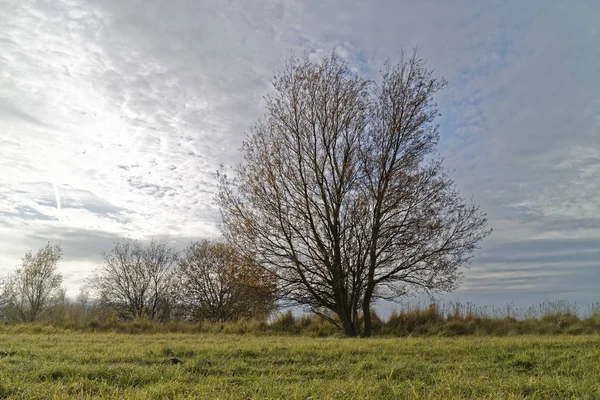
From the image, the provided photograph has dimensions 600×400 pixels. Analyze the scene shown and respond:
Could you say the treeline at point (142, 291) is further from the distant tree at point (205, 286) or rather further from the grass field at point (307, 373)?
the grass field at point (307, 373)

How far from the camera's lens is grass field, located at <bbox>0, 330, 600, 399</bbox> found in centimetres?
426

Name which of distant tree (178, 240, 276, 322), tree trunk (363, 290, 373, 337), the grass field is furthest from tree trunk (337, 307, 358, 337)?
distant tree (178, 240, 276, 322)

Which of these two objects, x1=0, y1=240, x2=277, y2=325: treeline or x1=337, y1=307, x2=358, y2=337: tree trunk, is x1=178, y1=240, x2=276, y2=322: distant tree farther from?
x1=337, y1=307, x2=358, y2=337: tree trunk

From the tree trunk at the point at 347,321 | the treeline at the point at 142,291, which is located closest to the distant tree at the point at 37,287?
the treeline at the point at 142,291

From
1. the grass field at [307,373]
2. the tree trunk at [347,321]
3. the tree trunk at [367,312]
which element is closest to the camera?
the grass field at [307,373]

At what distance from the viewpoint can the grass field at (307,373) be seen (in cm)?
426

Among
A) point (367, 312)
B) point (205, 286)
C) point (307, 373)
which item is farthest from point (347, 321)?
point (205, 286)

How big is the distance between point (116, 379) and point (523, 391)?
4.92m

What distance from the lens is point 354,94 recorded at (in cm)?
1711

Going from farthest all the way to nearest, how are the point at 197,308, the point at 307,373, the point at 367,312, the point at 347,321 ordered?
the point at 197,308
the point at 367,312
the point at 347,321
the point at 307,373

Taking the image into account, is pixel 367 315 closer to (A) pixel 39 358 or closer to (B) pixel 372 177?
(B) pixel 372 177

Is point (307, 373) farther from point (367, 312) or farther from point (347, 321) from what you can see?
point (367, 312)

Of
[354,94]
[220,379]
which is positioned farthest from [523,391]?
[354,94]

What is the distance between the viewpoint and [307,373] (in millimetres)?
5492
